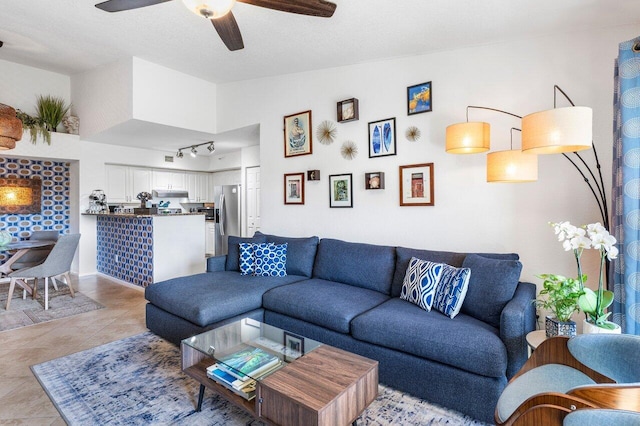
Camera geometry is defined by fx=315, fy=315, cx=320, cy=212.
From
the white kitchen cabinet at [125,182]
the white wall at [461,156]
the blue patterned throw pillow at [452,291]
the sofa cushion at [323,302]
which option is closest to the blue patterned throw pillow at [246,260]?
the sofa cushion at [323,302]

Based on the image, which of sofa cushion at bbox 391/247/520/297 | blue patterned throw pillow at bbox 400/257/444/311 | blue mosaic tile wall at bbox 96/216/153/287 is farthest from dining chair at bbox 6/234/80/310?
blue patterned throw pillow at bbox 400/257/444/311

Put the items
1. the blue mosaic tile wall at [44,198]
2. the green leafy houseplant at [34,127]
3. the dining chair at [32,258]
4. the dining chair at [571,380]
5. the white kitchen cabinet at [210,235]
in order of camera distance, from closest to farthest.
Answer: the dining chair at [571,380] < the dining chair at [32,258] < the green leafy houseplant at [34,127] < the blue mosaic tile wall at [44,198] < the white kitchen cabinet at [210,235]

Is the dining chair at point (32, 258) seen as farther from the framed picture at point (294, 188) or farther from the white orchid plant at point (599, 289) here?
the white orchid plant at point (599, 289)

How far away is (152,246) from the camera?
4.39m

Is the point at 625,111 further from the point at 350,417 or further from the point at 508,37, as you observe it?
the point at 350,417

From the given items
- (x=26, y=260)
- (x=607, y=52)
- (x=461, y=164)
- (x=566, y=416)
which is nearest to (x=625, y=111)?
(x=607, y=52)

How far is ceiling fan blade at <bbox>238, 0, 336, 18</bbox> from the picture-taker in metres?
1.99

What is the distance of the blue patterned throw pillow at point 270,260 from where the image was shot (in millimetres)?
3383

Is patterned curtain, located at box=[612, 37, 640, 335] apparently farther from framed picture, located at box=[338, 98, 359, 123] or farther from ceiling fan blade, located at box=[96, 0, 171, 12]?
ceiling fan blade, located at box=[96, 0, 171, 12]

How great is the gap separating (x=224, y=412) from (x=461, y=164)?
2.69 meters

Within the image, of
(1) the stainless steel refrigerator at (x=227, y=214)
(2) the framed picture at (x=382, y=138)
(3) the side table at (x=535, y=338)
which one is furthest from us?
(1) the stainless steel refrigerator at (x=227, y=214)

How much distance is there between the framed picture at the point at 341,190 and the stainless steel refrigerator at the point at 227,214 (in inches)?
124

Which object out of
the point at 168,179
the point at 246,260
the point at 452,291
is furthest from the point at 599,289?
the point at 168,179

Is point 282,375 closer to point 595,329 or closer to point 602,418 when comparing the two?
point 602,418
